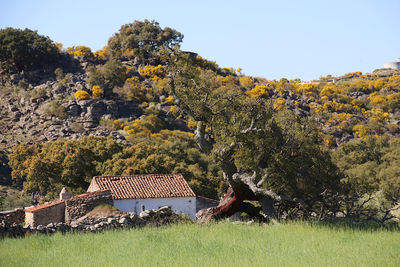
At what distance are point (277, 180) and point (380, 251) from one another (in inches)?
350

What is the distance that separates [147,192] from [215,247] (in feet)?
65.7

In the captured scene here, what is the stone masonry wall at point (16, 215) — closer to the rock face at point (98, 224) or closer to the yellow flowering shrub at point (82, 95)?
the rock face at point (98, 224)

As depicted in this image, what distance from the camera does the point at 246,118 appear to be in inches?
954

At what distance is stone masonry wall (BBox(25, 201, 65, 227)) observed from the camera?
1212 inches

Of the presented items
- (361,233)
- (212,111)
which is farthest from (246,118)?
(361,233)

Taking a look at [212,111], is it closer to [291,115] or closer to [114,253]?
[291,115]

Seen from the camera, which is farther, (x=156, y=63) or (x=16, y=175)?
(x=156, y=63)

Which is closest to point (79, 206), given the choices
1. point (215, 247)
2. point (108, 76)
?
point (215, 247)

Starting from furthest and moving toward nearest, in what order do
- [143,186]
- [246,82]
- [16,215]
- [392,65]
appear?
1. [392,65]
2. [246,82]
3. [143,186]
4. [16,215]

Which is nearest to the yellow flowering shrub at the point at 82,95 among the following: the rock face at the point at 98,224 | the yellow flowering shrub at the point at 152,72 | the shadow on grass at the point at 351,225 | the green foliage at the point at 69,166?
the yellow flowering shrub at the point at 152,72

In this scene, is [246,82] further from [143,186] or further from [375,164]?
[143,186]

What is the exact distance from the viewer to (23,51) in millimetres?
84375

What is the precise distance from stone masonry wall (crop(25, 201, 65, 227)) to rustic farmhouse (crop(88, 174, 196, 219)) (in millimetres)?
3572

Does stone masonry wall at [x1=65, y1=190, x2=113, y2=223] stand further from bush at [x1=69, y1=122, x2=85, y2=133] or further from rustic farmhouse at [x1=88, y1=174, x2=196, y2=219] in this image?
bush at [x1=69, y1=122, x2=85, y2=133]
